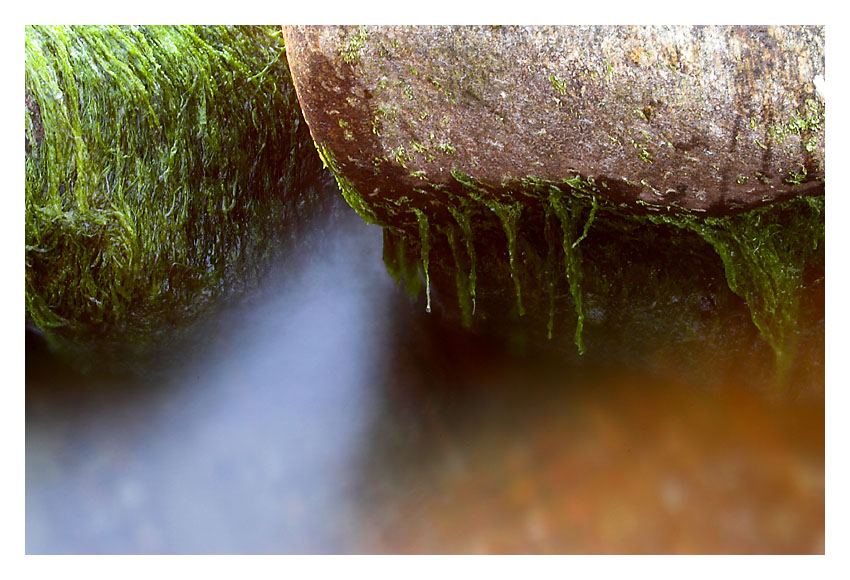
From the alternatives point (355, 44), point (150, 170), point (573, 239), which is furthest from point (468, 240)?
point (150, 170)

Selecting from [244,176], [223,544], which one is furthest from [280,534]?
[244,176]

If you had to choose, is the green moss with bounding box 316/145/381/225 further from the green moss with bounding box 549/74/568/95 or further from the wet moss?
the green moss with bounding box 549/74/568/95

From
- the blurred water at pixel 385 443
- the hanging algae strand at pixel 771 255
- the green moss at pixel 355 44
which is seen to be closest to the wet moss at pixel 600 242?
the hanging algae strand at pixel 771 255

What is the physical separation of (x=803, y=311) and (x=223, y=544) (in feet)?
3.99

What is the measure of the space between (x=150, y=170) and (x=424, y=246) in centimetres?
62

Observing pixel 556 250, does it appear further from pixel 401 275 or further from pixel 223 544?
pixel 223 544

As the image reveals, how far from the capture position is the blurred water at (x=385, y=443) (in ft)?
4.17

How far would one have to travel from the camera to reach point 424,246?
138 cm

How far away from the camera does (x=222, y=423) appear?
4.57 ft

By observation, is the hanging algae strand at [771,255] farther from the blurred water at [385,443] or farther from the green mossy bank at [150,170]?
the green mossy bank at [150,170]

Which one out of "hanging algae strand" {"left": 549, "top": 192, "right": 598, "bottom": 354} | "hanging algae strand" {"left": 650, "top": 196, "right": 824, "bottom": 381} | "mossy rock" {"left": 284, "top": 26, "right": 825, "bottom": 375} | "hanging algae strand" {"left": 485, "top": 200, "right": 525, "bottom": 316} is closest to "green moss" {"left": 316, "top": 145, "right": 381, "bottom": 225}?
"mossy rock" {"left": 284, "top": 26, "right": 825, "bottom": 375}

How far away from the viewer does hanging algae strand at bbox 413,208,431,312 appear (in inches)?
51.5

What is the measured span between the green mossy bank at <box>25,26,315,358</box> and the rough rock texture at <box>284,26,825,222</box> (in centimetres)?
39

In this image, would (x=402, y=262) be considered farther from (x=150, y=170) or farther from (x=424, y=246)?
(x=150, y=170)
